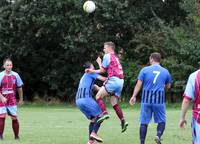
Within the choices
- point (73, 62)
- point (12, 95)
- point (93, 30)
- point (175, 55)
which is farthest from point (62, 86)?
point (12, 95)

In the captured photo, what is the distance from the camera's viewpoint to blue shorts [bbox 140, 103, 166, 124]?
12203mm

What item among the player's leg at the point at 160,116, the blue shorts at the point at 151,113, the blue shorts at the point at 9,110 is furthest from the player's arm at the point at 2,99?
the player's leg at the point at 160,116

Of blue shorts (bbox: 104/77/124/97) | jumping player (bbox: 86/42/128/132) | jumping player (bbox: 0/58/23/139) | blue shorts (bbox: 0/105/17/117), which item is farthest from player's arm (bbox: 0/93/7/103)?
blue shorts (bbox: 104/77/124/97)

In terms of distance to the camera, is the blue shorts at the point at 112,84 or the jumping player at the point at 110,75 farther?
the blue shorts at the point at 112,84

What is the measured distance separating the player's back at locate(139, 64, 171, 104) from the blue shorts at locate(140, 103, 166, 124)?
123 mm

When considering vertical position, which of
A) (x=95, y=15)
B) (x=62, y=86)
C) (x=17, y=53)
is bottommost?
(x=62, y=86)

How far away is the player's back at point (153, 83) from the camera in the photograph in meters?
12.1

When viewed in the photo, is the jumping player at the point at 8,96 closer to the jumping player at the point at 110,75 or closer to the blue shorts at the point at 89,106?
the blue shorts at the point at 89,106

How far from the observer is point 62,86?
38.9 m

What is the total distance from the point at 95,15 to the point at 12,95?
23309mm

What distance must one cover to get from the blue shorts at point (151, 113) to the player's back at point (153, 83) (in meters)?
0.12

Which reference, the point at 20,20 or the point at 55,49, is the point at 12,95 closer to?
the point at 20,20

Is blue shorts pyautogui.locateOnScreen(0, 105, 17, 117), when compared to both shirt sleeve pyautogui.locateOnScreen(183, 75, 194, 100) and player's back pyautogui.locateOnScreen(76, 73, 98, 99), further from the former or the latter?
shirt sleeve pyautogui.locateOnScreen(183, 75, 194, 100)

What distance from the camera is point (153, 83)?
1212cm
